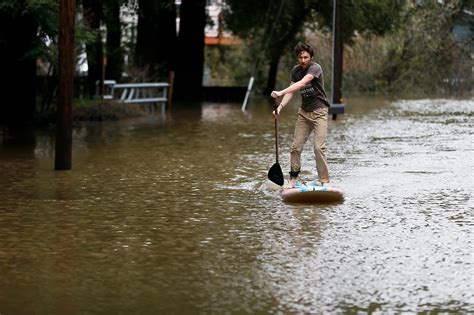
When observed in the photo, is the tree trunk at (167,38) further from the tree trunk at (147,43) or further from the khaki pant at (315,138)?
the khaki pant at (315,138)

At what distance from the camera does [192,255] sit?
9.77 m

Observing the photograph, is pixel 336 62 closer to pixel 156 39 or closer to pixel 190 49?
pixel 156 39

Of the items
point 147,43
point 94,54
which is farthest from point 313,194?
point 147,43

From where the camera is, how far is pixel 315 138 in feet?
45.8

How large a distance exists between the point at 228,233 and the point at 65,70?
5935mm

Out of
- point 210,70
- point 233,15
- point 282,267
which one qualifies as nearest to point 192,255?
point 282,267

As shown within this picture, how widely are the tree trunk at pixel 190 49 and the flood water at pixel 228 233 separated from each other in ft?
72.3

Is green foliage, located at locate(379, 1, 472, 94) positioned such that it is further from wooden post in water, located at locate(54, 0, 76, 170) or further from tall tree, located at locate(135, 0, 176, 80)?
wooden post in water, located at locate(54, 0, 76, 170)

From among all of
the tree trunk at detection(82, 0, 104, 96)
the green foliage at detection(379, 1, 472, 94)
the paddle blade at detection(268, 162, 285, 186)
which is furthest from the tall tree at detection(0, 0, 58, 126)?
the green foliage at detection(379, 1, 472, 94)

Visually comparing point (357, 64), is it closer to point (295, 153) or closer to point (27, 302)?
point (295, 153)

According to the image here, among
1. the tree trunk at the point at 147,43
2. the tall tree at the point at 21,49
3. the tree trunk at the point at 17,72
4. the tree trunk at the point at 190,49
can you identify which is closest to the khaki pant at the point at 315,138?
the tall tree at the point at 21,49

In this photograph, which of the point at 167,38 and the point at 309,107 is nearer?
the point at 309,107

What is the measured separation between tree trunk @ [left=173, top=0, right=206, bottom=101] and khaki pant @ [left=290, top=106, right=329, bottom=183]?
2839 cm

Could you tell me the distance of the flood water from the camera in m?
8.12
